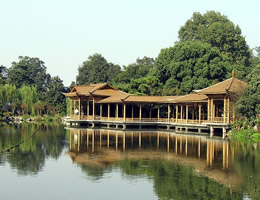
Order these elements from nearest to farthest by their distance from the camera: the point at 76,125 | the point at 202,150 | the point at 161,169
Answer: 1. the point at 161,169
2. the point at 202,150
3. the point at 76,125

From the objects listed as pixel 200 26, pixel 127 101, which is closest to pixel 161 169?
pixel 127 101

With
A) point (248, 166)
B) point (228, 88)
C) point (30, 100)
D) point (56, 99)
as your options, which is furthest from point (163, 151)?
point (56, 99)

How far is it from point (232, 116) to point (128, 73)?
33.6 m

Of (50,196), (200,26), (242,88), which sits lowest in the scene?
(50,196)

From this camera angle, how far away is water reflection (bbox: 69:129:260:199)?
15.4 metres

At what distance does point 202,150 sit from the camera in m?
24.9

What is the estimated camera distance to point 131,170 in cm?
1867

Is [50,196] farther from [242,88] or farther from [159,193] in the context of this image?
[242,88]

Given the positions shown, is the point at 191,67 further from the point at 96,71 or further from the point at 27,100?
the point at 96,71

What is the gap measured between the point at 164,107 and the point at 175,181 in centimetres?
2947

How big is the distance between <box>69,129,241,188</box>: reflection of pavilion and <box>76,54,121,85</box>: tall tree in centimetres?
4922

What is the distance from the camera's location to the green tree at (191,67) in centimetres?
5006

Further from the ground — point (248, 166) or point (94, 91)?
point (94, 91)

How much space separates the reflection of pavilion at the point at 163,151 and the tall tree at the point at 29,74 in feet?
131
